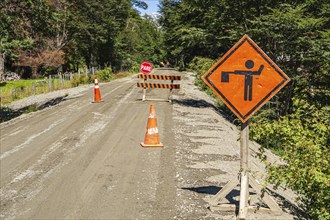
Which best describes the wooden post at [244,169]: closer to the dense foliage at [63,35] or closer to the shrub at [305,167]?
the shrub at [305,167]

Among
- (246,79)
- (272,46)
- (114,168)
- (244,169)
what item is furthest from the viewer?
(272,46)

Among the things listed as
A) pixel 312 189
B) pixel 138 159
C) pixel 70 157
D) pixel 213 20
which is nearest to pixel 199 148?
pixel 138 159

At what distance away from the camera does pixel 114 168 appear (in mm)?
7414

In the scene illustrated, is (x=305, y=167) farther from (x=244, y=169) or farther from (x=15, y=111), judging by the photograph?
(x=15, y=111)

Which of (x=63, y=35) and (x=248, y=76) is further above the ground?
(x=63, y=35)

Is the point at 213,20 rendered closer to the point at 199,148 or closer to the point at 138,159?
the point at 199,148

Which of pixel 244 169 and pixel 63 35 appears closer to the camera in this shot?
pixel 244 169

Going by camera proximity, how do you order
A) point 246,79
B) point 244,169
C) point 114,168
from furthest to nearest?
point 114,168, point 244,169, point 246,79

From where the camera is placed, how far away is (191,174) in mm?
6988

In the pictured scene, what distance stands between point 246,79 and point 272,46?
11.3 meters

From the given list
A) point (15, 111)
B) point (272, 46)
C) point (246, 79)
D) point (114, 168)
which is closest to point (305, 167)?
point (246, 79)

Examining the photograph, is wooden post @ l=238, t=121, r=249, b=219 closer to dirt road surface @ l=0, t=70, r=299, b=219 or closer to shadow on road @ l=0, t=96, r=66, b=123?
dirt road surface @ l=0, t=70, r=299, b=219

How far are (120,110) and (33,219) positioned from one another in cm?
879

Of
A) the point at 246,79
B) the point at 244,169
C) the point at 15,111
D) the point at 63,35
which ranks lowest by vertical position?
the point at 15,111
